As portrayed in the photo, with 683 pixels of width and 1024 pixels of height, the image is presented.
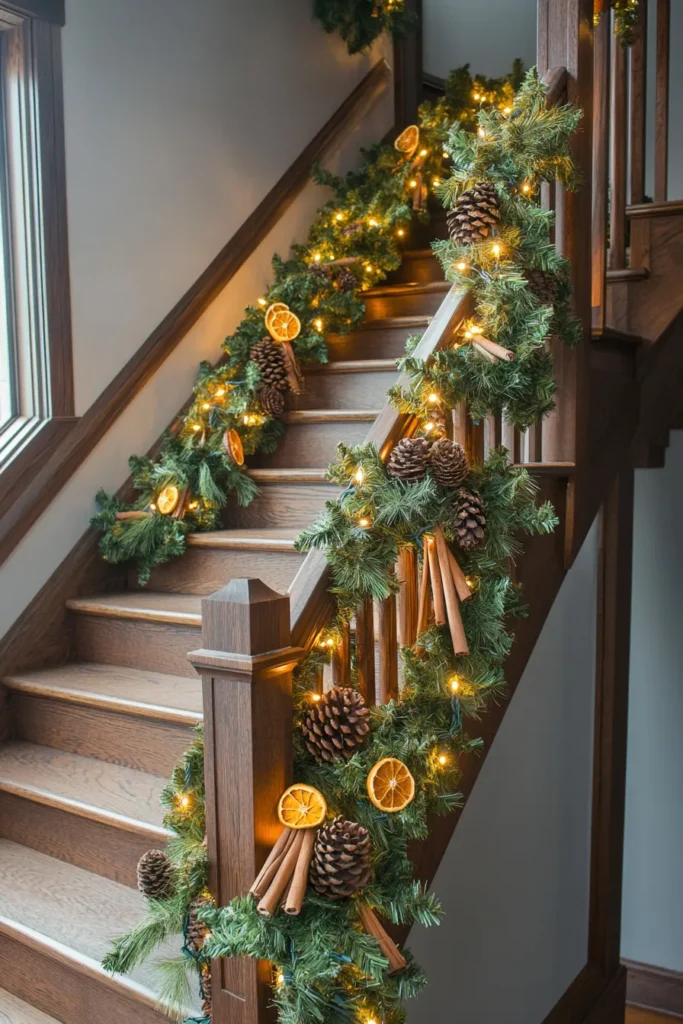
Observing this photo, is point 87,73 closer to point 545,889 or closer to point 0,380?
point 0,380

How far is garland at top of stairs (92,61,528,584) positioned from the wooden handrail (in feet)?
3.57

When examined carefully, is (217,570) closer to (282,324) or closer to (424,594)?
(282,324)

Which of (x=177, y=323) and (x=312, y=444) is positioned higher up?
(x=177, y=323)

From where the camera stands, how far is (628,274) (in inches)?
105

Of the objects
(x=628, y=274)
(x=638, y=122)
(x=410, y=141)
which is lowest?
(x=628, y=274)

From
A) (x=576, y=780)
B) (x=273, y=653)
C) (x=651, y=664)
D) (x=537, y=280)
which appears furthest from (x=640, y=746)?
(x=273, y=653)

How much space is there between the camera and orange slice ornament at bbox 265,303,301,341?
3225 mm

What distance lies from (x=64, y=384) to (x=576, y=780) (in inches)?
84.8

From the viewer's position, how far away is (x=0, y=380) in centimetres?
289

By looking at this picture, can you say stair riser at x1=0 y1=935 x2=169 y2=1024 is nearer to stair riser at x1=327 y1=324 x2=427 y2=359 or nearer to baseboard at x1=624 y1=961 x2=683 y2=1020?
stair riser at x1=327 y1=324 x2=427 y2=359

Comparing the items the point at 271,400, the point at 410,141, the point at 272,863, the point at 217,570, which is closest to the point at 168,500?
the point at 217,570

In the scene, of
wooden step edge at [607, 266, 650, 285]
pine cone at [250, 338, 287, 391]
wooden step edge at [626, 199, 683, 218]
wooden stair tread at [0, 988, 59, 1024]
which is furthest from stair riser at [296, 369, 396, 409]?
wooden stair tread at [0, 988, 59, 1024]

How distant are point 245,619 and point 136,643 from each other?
1318 millimetres

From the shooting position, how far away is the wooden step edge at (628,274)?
2.65 m
